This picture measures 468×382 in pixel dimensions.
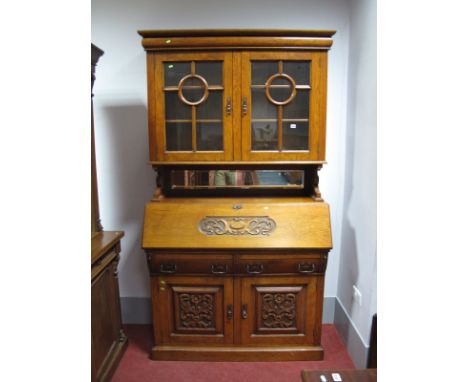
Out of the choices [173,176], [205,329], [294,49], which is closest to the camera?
[294,49]

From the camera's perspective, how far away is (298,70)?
5.69 feet

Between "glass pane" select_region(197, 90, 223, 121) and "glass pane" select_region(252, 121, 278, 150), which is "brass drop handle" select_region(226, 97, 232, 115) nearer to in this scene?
"glass pane" select_region(197, 90, 223, 121)

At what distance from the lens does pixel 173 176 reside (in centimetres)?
201

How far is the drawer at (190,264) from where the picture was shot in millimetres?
1743

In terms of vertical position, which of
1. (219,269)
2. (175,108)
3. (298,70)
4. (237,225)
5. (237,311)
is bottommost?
(237,311)

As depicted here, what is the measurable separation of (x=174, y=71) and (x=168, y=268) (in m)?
1.13

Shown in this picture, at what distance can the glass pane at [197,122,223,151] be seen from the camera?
1.78 m

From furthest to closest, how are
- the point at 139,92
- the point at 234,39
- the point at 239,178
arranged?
the point at 139,92 → the point at 239,178 → the point at 234,39

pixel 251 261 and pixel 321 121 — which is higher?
pixel 321 121

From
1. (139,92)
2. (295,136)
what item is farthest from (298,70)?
(139,92)

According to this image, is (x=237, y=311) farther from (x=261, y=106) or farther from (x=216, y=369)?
(x=261, y=106)

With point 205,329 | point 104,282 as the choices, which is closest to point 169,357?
point 205,329
